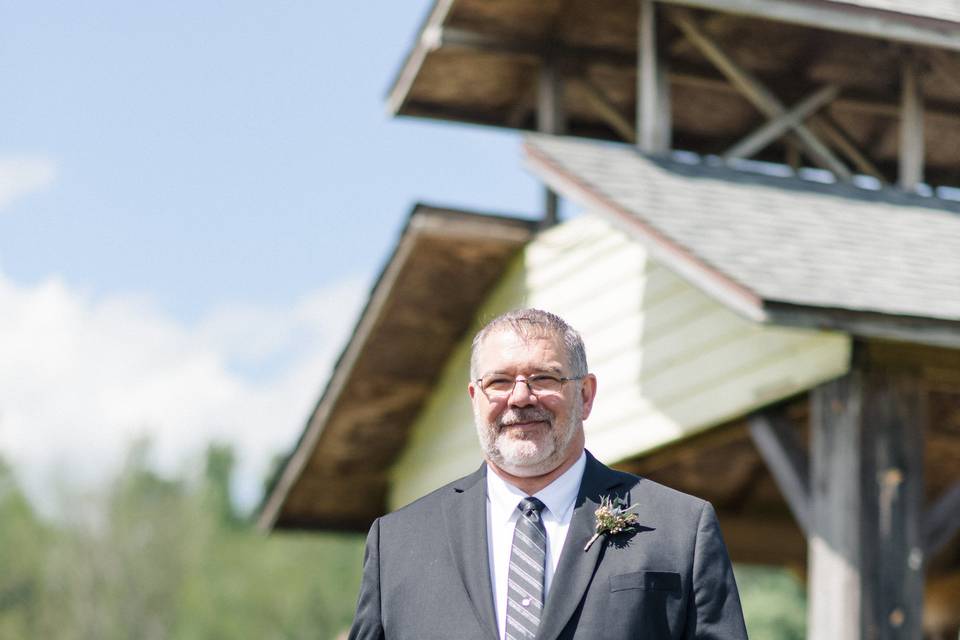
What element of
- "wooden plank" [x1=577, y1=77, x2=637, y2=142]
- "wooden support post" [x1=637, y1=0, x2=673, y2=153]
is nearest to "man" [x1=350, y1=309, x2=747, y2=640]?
"wooden support post" [x1=637, y1=0, x2=673, y2=153]

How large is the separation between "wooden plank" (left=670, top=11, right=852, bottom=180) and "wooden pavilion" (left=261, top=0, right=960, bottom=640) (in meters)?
0.02

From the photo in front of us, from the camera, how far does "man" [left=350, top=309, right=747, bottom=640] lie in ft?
14.1

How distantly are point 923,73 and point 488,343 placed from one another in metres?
9.18

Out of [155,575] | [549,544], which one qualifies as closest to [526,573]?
[549,544]

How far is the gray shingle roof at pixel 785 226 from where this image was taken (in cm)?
912

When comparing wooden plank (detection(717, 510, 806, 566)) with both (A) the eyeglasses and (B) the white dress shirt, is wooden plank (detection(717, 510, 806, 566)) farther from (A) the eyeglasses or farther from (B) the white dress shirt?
(A) the eyeglasses

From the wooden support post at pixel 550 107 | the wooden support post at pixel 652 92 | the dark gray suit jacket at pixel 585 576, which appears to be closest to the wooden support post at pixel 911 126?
the wooden support post at pixel 652 92

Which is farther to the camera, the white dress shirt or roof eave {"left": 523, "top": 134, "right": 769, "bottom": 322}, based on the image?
roof eave {"left": 523, "top": 134, "right": 769, "bottom": 322}

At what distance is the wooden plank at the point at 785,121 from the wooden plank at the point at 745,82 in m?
0.06

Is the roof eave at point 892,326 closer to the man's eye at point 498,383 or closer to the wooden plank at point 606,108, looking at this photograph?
the wooden plank at point 606,108

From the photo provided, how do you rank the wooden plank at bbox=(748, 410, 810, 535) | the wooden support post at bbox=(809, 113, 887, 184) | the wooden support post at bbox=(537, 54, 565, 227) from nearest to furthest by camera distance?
the wooden plank at bbox=(748, 410, 810, 535) → the wooden support post at bbox=(537, 54, 565, 227) → the wooden support post at bbox=(809, 113, 887, 184)

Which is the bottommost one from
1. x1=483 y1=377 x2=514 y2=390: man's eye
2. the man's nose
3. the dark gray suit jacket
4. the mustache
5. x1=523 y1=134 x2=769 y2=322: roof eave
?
the dark gray suit jacket

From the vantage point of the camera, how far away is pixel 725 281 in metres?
8.92

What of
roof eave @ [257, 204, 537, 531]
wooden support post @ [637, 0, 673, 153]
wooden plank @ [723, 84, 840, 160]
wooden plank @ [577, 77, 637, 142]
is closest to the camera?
wooden support post @ [637, 0, 673, 153]
